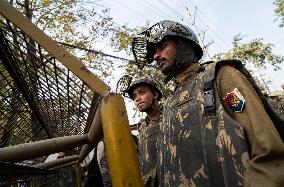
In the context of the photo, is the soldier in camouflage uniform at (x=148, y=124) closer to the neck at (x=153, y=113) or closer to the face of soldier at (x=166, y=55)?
the neck at (x=153, y=113)

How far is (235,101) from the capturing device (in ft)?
5.97

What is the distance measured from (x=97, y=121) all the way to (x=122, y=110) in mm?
175

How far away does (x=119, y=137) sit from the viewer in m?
1.15

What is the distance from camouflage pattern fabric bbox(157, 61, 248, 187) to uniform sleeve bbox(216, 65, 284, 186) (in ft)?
0.17

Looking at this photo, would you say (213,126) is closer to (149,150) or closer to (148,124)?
(149,150)

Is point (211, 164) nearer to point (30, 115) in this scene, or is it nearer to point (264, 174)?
point (264, 174)

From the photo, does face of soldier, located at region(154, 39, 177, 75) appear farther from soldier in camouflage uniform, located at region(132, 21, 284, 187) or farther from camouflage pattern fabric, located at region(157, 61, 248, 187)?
camouflage pattern fabric, located at region(157, 61, 248, 187)

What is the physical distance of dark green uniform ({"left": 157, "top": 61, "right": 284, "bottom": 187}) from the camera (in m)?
1.58

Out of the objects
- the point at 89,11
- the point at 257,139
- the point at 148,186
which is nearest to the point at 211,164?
the point at 257,139

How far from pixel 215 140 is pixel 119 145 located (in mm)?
885

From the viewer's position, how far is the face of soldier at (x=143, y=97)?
4.49m

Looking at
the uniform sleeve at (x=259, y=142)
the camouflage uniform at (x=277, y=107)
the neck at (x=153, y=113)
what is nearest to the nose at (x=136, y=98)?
the neck at (x=153, y=113)

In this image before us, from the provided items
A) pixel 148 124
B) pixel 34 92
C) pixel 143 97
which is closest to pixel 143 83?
pixel 143 97

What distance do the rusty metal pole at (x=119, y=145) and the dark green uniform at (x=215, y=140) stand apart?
750mm
